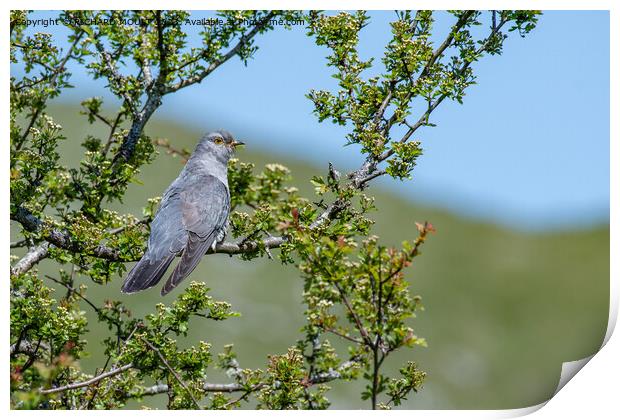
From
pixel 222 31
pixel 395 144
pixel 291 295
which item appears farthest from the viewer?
pixel 291 295

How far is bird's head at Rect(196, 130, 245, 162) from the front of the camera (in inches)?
188

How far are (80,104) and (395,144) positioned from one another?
202 cm

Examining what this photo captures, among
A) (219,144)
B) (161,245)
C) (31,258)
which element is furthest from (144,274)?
(219,144)

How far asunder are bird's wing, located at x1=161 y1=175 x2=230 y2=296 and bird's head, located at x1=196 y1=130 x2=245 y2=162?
293 millimetres

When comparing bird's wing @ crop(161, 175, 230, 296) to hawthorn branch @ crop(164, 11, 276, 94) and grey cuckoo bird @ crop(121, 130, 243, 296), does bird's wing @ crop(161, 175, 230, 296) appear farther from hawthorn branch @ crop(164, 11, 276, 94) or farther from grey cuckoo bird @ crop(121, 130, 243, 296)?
hawthorn branch @ crop(164, 11, 276, 94)

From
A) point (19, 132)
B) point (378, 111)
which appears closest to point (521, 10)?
point (378, 111)

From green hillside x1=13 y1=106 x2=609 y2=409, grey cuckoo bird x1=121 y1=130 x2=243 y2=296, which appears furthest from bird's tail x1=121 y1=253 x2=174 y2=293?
green hillside x1=13 y1=106 x2=609 y2=409

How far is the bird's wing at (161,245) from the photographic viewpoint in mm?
3836

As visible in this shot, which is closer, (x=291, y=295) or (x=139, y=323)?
(x=139, y=323)

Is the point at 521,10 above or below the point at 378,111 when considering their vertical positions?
above

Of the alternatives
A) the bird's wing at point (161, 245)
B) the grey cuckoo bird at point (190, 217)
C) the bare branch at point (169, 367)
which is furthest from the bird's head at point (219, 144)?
the bare branch at point (169, 367)

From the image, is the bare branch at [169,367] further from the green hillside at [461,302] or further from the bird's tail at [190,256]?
the green hillside at [461,302]
